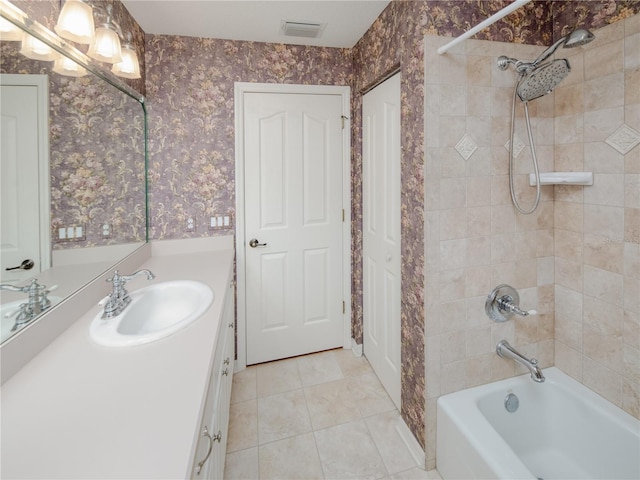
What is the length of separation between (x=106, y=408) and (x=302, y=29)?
2215 millimetres

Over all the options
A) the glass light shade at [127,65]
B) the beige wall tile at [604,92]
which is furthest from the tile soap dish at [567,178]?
the glass light shade at [127,65]

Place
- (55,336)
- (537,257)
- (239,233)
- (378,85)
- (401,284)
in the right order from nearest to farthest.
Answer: (55,336), (537,257), (401,284), (378,85), (239,233)

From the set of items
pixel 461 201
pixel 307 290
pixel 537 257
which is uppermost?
pixel 461 201

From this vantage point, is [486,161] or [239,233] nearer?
[486,161]

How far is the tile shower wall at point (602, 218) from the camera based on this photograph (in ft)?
4.44

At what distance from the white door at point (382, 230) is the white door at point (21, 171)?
1.58 m

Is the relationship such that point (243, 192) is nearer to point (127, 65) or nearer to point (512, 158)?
point (127, 65)

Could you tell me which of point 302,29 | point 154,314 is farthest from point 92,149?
point 302,29

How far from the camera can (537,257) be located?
168 centimetres

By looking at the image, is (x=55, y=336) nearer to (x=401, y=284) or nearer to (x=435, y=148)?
(x=401, y=284)

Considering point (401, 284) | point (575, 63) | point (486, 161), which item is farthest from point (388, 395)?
point (575, 63)

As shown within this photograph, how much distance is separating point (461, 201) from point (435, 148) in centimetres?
28

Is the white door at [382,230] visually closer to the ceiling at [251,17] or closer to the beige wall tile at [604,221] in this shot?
the ceiling at [251,17]

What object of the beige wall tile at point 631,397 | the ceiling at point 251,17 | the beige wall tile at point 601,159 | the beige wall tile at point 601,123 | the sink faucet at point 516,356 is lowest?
the beige wall tile at point 631,397
